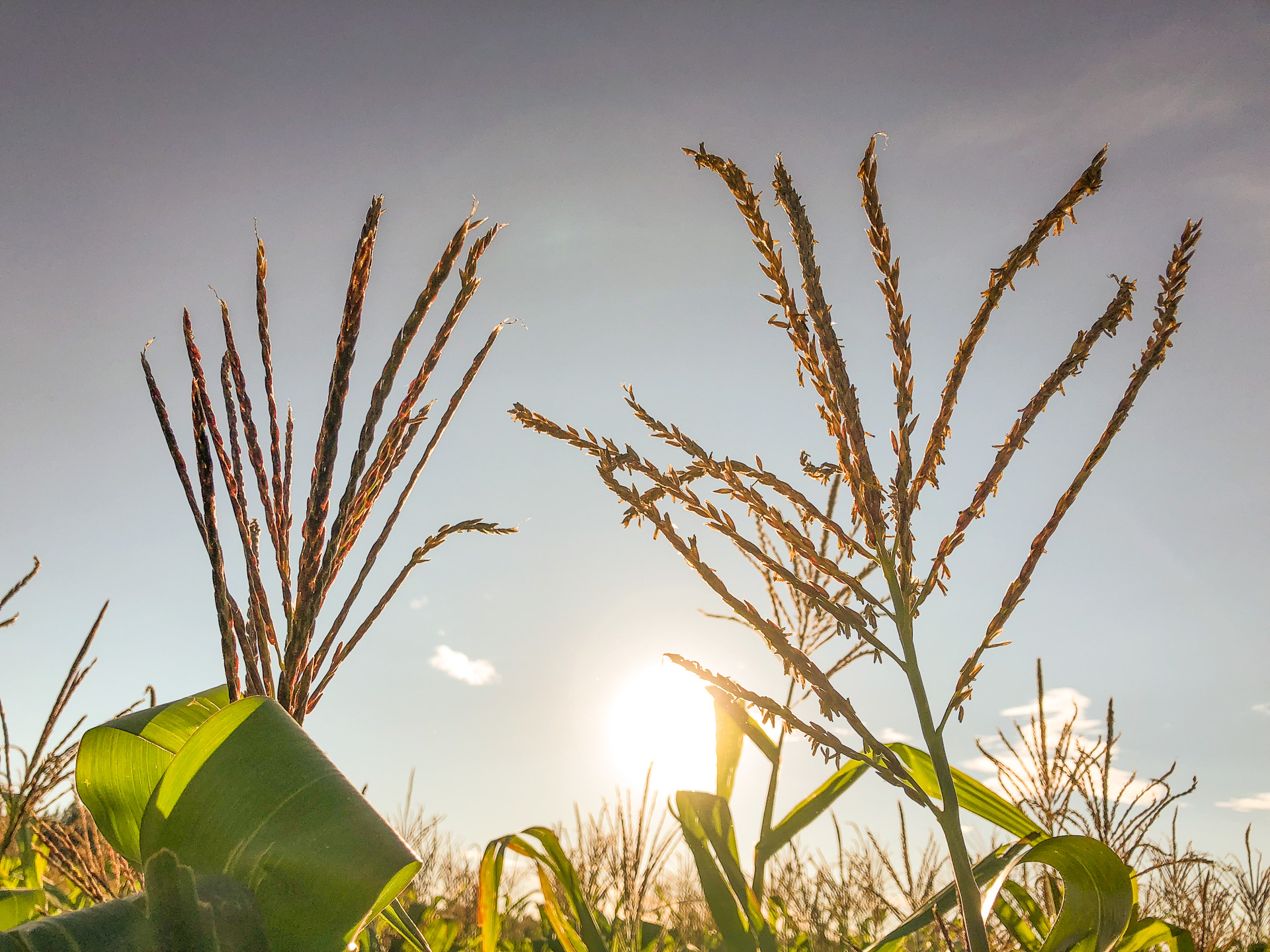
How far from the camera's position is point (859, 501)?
967 mm

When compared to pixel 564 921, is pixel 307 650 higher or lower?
higher

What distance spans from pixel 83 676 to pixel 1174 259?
2.74 m

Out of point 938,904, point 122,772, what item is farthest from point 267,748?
point 938,904

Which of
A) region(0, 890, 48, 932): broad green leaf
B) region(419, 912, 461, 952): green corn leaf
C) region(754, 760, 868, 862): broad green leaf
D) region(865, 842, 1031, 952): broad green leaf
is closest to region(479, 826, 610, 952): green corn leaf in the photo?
region(754, 760, 868, 862): broad green leaf

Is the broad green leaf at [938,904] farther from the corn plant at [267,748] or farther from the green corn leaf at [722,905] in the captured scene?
the corn plant at [267,748]

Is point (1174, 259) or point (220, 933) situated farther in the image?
point (1174, 259)

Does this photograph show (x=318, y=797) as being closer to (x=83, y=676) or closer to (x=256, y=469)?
(x=256, y=469)

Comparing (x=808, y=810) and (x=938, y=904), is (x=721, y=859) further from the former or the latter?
(x=938, y=904)

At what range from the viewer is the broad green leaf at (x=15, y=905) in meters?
1.08

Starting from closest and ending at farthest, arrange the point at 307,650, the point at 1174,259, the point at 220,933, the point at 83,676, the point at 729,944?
the point at 220,933 < the point at 1174,259 < the point at 307,650 < the point at 729,944 < the point at 83,676

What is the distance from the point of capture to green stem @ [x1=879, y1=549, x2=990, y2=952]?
0.86m

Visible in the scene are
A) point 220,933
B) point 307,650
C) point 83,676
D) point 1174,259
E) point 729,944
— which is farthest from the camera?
point 83,676

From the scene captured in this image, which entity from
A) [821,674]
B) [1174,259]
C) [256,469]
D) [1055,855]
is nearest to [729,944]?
[1055,855]

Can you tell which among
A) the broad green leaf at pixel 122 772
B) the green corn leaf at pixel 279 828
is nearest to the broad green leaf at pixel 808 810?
the green corn leaf at pixel 279 828
